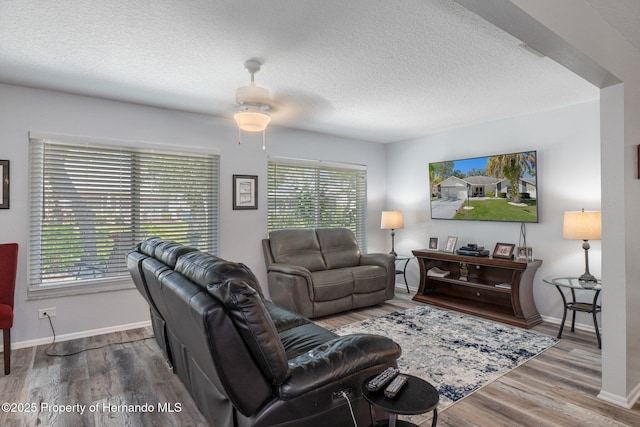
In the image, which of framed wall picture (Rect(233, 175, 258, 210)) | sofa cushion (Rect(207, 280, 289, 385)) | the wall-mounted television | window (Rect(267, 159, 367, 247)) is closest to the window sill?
framed wall picture (Rect(233, 175, 258, 210))

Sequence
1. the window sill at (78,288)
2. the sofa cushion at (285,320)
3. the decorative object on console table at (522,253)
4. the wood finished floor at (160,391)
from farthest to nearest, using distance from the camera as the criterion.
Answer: the decorative object on console table at (522,253), the window sill at (78,288), the sofa cushion at (285,320), the wood finished floor at (160,391)

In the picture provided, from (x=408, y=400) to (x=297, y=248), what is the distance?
3322 mm

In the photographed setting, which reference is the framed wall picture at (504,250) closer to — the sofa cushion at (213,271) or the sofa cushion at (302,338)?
the sofa cushion at (302,338)

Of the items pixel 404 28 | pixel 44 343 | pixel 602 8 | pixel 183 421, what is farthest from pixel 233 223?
pixel 602 8

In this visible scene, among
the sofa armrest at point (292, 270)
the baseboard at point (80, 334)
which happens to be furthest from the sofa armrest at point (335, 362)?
the baseboard at point (80, 334)

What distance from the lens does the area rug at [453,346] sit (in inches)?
101

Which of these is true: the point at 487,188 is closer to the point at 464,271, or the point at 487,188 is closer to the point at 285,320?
the point at 464,271

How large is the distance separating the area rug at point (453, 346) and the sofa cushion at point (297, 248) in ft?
3.52

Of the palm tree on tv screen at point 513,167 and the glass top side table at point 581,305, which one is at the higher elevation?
the palm tree on tv screen at point 513,167

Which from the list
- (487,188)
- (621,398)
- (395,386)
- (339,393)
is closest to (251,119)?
(339,393)

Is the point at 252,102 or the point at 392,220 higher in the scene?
the point at 252,102

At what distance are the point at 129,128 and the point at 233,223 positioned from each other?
1.54m

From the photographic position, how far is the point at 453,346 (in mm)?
3186

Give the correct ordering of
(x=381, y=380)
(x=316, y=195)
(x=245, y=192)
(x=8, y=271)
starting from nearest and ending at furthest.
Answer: (x=381, y=380), (x=8, y=271), (x=245, y=192), (x=316, y=195)
